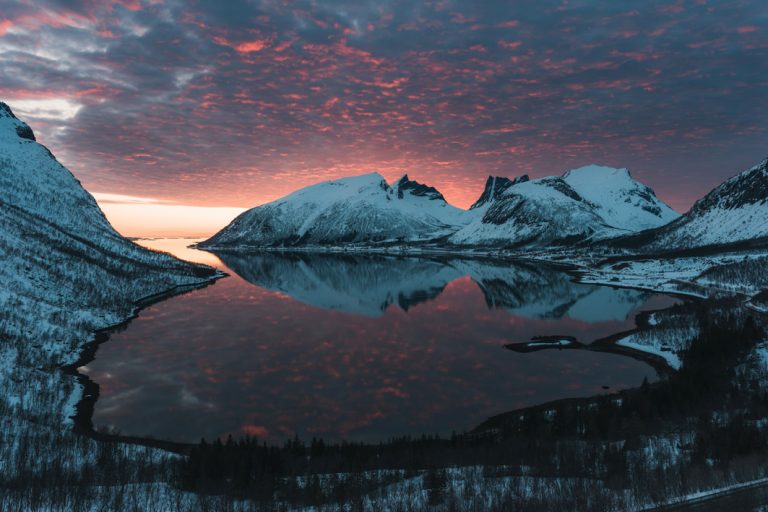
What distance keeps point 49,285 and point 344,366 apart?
188 ft

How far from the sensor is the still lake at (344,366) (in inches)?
1544

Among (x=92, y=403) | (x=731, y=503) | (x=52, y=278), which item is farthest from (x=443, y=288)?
(x=731, y=503)

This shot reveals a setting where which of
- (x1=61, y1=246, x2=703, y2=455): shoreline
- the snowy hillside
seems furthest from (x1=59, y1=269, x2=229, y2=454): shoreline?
the snowy hillside

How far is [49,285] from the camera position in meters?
77.6

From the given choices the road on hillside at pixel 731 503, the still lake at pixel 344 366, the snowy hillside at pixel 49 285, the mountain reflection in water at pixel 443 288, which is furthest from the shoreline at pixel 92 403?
the mountain reflection in water at pixel 443 288

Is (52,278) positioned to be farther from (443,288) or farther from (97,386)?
(443,288)

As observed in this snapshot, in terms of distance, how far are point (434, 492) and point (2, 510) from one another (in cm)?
1802

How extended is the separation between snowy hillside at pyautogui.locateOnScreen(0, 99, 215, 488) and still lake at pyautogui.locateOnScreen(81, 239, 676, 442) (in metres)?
4.65

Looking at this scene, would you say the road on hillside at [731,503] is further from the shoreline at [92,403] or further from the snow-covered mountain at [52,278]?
the snow-covered mountain at [52,278]

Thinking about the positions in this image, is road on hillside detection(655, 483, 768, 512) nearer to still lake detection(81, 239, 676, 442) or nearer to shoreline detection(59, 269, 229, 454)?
still lake detection(81, 239, 676, 442)

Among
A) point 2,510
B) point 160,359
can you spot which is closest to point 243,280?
point 160,359

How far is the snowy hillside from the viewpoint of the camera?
119ft

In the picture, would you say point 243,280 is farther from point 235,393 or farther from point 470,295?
point 235,393

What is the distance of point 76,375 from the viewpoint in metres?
49.3
